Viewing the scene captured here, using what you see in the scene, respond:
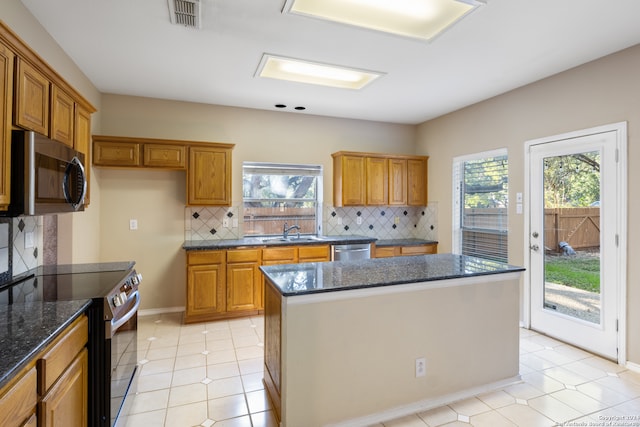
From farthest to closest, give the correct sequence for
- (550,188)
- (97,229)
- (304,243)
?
(304,243) → (97,229) → (550,188)

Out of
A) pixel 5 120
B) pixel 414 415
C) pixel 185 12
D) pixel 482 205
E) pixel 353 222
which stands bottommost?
pixel 414 415

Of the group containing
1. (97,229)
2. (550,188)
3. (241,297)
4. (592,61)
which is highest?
(592,61)

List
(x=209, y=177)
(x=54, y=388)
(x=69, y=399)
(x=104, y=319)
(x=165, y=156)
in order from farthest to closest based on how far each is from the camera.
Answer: (x=209, y=177) → (x=165, y=156) → (x=104, y=319) → (x=69, y=399) → (x=54, y=388)

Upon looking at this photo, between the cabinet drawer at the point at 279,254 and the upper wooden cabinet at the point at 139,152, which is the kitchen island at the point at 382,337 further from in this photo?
the upper wooden cabinet at the point at 139,152

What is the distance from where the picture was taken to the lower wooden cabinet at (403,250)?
4.60m

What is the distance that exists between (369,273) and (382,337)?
1.34 ft

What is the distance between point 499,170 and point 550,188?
69 centimetres

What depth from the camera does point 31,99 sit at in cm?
174

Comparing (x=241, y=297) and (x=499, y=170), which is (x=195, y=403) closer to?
(x=241, y=297)

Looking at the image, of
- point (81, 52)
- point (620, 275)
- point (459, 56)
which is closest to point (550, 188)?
point (620, 275)

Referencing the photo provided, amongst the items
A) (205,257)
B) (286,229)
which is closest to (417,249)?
(286,229)

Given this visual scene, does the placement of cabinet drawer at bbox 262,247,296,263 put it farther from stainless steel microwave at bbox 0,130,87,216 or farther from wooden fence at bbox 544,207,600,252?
wooden fence at bbox 544,207,600,252

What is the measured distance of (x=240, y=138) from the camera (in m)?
4.38

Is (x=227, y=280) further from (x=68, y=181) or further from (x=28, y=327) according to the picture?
(x=28, y=327)
